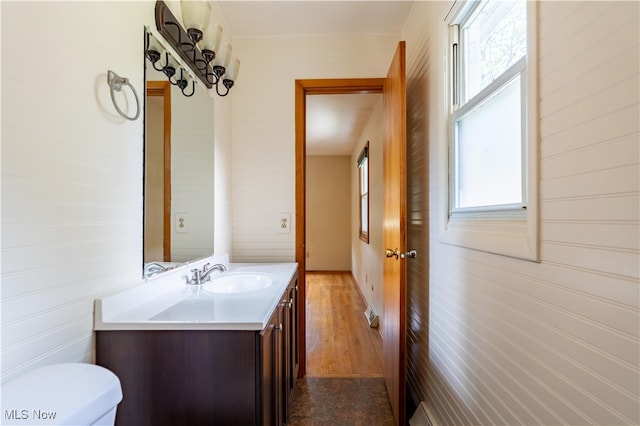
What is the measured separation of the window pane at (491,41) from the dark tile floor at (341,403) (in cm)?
180

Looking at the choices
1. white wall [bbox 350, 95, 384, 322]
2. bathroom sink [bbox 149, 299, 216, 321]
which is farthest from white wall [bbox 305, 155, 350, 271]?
bathroom sink [bbox 149, 299, 216, 321]

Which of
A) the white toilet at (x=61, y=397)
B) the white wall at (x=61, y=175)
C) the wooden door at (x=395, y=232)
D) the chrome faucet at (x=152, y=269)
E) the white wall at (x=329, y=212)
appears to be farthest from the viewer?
the white wall at (x=329, y=212)

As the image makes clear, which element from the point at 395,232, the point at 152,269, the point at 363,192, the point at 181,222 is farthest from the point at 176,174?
the point at 363,192

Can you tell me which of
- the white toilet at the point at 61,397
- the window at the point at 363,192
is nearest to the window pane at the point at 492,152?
the white toilet at the point at 61,397

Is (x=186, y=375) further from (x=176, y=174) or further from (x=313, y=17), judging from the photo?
(x=313, y=17)

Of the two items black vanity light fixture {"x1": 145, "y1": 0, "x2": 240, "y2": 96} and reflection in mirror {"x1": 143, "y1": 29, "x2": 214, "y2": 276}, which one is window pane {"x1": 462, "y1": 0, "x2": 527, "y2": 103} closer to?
black vanity light fixture {"x1": 145, "y1": 0, "x2": 240, "y2": 96}

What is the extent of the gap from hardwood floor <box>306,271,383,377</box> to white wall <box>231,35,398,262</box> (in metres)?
0.92

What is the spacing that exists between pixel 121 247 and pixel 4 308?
0.40 m

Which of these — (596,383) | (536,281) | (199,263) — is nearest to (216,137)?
(199,263)

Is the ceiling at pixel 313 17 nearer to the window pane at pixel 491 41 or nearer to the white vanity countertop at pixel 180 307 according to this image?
the window pane at pixel 491 41

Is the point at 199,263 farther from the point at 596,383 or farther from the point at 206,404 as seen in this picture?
the point at 596,383

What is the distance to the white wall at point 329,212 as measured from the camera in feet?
19.1

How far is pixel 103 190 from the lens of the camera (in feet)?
3.15

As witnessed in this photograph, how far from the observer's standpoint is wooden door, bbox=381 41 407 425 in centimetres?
155
